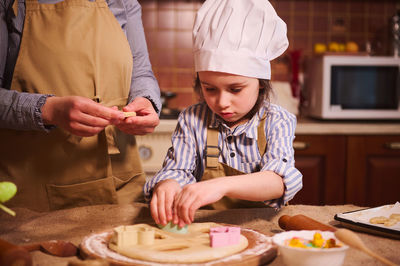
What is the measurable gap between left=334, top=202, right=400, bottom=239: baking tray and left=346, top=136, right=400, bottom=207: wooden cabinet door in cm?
137

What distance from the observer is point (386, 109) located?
Answer: 244cm

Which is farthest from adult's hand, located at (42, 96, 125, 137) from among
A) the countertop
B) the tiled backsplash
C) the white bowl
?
the tiled backsplash

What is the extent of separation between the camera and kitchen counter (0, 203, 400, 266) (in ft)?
2.91

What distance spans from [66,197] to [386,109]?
182 centimetres

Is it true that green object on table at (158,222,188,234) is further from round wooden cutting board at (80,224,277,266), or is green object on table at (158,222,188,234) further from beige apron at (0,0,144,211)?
beige apron at (0,0,144,211)

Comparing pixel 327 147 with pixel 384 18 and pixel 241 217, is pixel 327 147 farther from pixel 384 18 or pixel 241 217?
pixel 241 217

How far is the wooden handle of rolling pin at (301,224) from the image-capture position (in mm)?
800

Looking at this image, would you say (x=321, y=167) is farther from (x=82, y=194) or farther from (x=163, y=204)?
(x=163, y=204)

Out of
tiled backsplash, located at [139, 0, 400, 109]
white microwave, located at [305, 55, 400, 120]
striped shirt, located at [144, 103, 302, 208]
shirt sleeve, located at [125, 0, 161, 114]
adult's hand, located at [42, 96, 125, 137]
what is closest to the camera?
adult's hand, located at [42, 96, 125, 137]

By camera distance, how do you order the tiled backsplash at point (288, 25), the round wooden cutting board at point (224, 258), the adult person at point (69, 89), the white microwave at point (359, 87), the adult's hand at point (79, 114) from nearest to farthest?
the round wooden cutting board at point (224, 258) < the adult's hand at point (79, 114) < the adult person at point (69, 89) < the white microwave at point (359, 87) < the tiled backsplash at point (288, 25)

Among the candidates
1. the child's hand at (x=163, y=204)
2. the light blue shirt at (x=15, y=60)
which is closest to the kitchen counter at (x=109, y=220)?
the child's hand at (x=163, y=204)

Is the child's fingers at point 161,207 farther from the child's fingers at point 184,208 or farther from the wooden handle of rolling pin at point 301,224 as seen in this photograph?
the wooden handle of rolling pin at point 301,224

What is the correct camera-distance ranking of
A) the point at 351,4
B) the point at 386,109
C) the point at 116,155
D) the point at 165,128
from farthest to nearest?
the point at 351,4
the point at 386,109
the point at 165,128
the point at 116,155

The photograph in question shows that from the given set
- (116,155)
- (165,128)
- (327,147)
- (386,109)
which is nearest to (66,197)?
(116,155)
